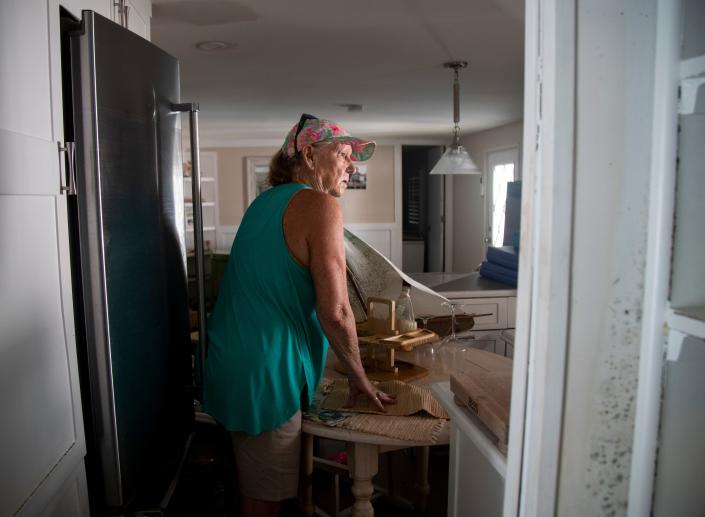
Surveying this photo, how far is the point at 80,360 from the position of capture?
1299mm

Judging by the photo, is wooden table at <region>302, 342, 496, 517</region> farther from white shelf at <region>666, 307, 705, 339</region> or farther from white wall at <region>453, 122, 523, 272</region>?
white wall at <region>453, 122, 523, 272</region>

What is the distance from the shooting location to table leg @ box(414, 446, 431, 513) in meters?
2.18

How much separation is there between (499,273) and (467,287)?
319 millimetres

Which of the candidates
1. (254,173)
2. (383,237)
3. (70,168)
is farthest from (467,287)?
(254,173)

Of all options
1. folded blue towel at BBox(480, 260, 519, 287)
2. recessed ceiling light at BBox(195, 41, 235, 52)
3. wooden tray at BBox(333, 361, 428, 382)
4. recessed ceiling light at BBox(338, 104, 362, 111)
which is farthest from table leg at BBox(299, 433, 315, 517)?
recessed ceiling light at BBox(338, 104, 362, 111)

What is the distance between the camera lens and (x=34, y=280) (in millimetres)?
1021

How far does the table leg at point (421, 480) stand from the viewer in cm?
218

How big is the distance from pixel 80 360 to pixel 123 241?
30 cm

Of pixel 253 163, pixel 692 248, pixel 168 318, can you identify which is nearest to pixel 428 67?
pixel 168 318

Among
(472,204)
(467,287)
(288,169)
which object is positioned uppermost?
(288,169)

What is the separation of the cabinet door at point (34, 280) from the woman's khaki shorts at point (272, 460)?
44 cm

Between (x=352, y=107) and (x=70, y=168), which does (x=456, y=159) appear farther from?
(x=70, y=168)

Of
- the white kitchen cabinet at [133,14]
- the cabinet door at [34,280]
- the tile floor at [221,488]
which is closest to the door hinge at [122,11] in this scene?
the white kitchen cabinet at [133,14]

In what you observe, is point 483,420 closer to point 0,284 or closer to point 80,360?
point 0,284
